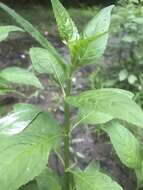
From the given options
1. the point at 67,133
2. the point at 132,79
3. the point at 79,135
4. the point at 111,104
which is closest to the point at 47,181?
the point at 67,133

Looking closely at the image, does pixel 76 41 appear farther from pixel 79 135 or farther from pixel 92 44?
pixel 79 135

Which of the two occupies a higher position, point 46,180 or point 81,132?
point 46,180

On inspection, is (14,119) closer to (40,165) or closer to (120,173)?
(40,165)

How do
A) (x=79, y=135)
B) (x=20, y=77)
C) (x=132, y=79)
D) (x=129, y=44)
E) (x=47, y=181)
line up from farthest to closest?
(x=129, y=44), (x=132, y=79), (x=79, y=135), (x=47, y=181), (x=20, y=77)

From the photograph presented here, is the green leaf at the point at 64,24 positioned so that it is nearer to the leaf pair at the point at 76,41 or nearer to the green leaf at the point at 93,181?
the leaf pair at the point at 76,41

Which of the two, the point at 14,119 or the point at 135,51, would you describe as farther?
the point at 135,51

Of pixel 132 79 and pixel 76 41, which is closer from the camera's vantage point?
pixel 76 41

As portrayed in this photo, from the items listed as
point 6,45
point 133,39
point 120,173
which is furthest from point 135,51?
point 6,45
